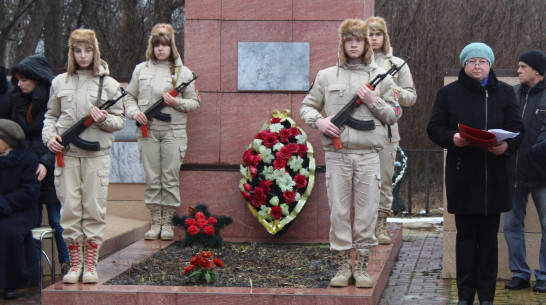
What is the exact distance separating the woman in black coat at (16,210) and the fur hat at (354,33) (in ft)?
9.53

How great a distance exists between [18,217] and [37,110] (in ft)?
3.94

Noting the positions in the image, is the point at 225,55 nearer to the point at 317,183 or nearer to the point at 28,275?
the point at 317,183

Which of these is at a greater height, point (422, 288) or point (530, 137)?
point (530, 137)

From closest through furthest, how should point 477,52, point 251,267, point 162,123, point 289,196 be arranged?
point 477,52 < point 251,267 < point 289,196 < point 162,123

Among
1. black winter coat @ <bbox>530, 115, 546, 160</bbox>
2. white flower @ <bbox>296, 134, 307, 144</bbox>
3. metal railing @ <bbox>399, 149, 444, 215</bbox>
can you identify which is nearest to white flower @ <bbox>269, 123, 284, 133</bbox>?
white flower @ <bbox>296, 134, 307, 144</bbox>

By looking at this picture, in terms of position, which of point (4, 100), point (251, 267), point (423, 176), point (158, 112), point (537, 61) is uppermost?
point (537, 61)

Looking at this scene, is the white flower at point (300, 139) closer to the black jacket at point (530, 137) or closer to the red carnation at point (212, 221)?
the red carnation at point (212, 221)

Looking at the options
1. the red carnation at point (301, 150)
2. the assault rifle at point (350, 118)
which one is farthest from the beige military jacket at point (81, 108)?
the red carnation at point (301, 150)

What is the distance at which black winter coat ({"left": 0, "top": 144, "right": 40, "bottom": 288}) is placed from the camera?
7.88m

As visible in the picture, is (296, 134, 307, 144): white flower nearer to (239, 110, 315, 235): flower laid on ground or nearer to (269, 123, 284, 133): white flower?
(239, 110, 315, 235): flower laid on ground

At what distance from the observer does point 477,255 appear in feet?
23.4

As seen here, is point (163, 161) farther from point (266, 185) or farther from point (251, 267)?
point (251, 267)

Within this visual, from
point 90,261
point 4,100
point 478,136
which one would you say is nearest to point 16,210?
point 90,261

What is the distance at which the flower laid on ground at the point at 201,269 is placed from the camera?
24.5 feet
